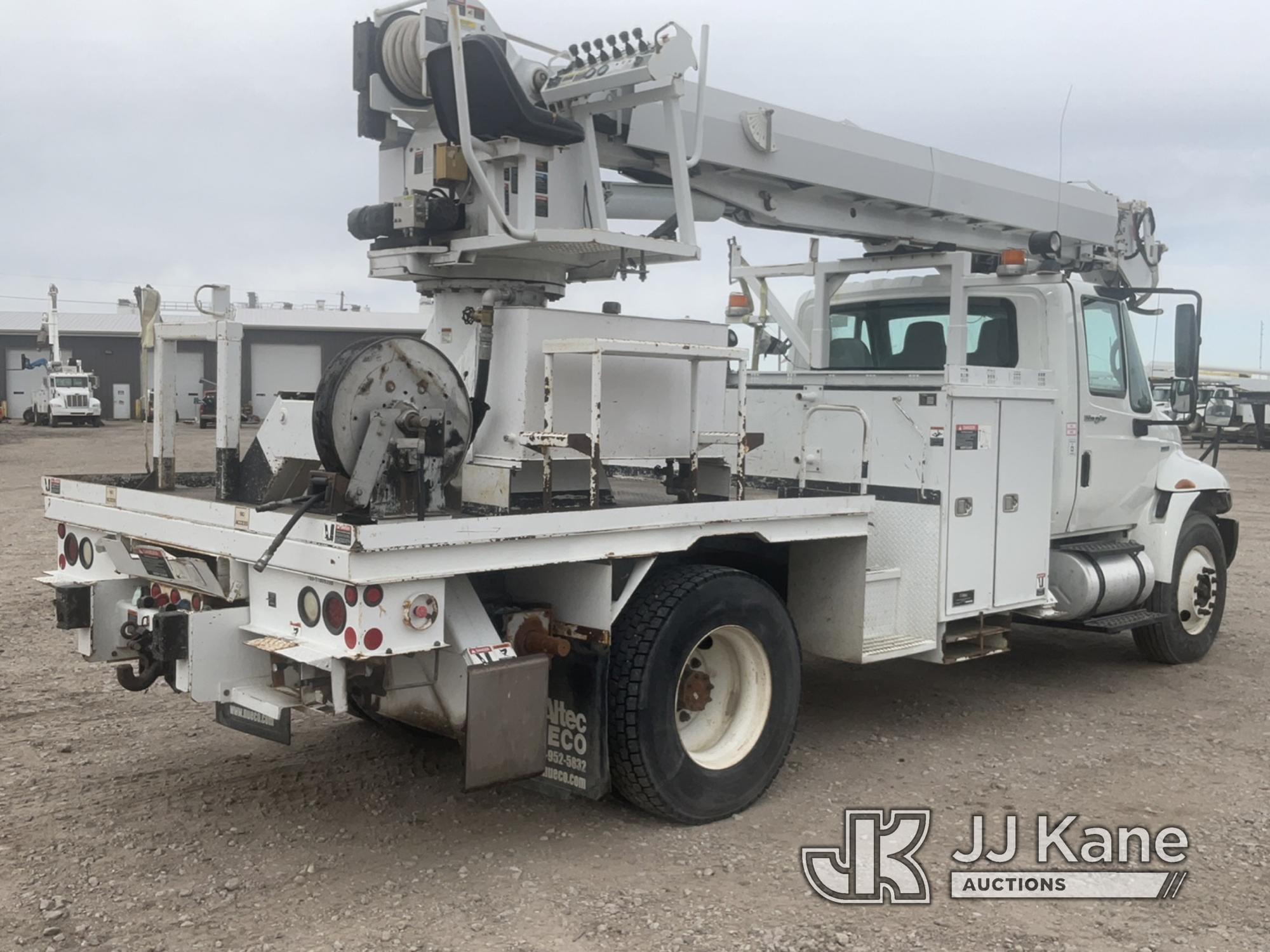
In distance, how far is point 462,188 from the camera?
17.7 feet

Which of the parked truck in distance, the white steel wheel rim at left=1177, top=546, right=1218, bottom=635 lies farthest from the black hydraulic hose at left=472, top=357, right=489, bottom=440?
the parked truck in distance

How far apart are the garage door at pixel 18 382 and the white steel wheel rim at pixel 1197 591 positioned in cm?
4823

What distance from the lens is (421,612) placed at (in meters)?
4.08

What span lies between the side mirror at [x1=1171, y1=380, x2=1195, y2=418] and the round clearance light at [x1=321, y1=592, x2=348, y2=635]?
561 centimetres

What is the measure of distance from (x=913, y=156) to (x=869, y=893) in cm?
440

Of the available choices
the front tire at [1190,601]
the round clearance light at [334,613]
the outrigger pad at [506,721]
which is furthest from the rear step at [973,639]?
the round clearance light at [334,613]

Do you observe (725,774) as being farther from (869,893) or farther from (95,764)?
(95,764)

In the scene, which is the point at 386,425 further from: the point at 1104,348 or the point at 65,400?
the point at 65,400

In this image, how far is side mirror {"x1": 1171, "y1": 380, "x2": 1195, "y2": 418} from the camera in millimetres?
7559

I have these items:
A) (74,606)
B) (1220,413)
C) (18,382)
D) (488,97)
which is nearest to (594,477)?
(488,97)

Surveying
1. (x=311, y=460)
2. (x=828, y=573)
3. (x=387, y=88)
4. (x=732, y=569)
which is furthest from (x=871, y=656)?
(x=387, y=88)

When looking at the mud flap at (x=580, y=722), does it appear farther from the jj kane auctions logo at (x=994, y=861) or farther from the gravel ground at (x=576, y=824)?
the jj kane auctions logo at (x=994, y=861)

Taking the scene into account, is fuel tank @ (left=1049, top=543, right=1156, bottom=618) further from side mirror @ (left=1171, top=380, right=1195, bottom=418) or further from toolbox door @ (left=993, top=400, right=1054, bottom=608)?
side mirror @ (left=1171, top=380, right=1195, bottom=418)

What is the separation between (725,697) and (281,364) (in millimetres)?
42199
